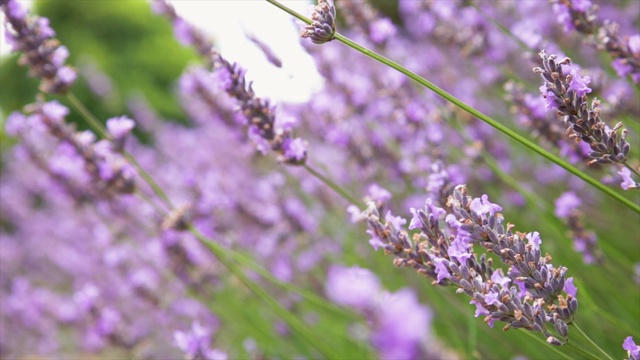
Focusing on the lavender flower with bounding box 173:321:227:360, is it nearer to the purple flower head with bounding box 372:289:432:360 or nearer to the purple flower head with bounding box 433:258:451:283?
Result: the purple flower head with bounding box 372:289:432:360

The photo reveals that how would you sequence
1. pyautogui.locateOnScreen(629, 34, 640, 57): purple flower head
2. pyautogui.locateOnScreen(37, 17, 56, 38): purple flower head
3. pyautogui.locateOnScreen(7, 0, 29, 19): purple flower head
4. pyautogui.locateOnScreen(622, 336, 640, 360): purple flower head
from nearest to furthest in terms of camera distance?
pyautogui.locateOnScreen(622, 336, 640, 360): purple flower head, pyautogui.locateOnScreen(629, 34, 640, 57): purple flower head, pyautogui.locateOnScreen(7, 0, 29, 19): purple flower head, pyautogui.locateOnScreen(37, 17, 56, 38): purple flower head

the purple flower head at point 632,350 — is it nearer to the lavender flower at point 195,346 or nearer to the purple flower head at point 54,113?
the lavender flower at point 195,346

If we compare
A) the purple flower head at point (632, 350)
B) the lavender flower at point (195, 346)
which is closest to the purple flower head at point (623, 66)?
the purple flower head at point (632, 350)

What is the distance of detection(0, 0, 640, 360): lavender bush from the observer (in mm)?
1230

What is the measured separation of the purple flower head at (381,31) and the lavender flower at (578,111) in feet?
4.15

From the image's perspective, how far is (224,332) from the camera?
404 centimetres

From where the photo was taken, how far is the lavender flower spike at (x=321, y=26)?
53.4 inches

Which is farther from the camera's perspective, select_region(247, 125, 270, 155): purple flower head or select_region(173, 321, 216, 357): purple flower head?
select_region(173, 321, 216, 357): purple flower head

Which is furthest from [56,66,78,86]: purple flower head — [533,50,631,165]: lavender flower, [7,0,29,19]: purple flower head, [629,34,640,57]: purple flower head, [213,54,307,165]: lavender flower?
[629,34,640,57]: purple flower head

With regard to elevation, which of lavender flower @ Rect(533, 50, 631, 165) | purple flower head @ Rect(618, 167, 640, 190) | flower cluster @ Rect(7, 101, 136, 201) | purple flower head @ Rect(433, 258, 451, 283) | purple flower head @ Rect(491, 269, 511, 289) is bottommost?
purple flower head @ Rect(491, 269, 511, 289)

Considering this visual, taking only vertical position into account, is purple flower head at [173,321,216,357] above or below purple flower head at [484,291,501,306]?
above

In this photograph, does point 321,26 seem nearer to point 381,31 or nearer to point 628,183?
point 628,183

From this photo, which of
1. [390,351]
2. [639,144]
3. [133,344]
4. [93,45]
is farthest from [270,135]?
[93,45]

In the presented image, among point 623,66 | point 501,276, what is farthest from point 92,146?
point 623,66
